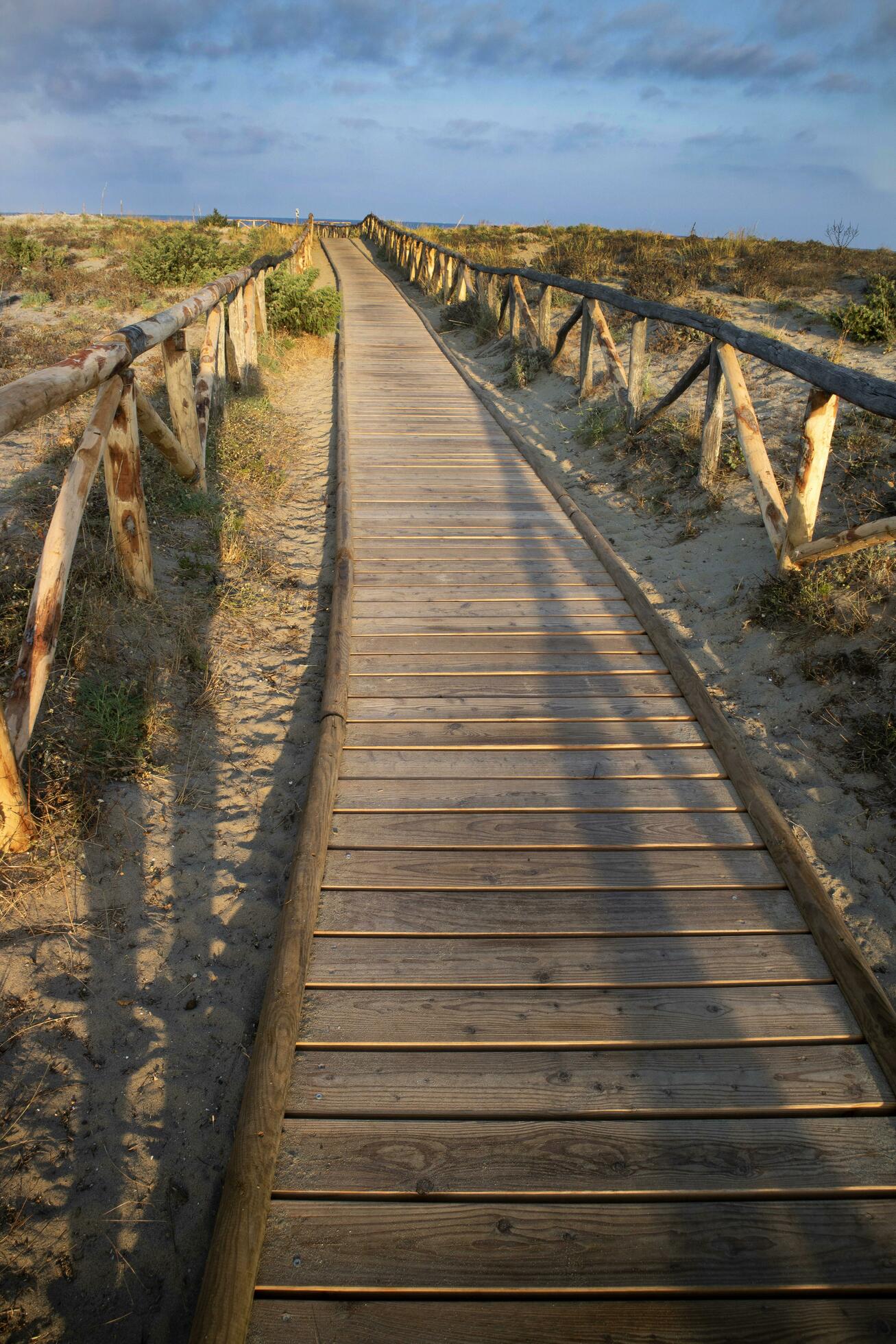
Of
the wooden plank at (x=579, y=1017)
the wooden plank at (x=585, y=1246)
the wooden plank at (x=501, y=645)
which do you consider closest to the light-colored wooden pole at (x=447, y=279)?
the wooden plank at (x=501, y=645)

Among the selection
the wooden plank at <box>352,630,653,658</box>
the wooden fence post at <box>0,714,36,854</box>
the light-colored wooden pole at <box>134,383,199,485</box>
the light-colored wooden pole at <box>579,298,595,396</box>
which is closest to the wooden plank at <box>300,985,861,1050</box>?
the wooden fence post at <box>0,714,36,854</box>

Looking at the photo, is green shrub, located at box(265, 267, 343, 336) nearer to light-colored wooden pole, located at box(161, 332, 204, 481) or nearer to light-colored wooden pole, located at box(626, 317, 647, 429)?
light-colored wooden pole, located at box(626, 317, 647, 429)

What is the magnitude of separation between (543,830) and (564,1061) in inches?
36.6

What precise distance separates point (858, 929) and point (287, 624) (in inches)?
135

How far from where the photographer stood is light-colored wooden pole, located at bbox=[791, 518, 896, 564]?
3727 mm

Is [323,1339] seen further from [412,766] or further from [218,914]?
[412,766]

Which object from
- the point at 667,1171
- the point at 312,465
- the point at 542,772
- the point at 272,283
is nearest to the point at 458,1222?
the point at 667,1171

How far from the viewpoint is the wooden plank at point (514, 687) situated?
375cm

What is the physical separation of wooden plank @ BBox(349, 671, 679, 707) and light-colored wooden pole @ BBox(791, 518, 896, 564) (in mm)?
1172

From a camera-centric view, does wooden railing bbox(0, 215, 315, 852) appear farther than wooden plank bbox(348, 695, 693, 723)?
No

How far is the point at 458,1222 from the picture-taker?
71.1 inches

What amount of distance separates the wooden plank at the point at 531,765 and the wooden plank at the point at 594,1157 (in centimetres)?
142

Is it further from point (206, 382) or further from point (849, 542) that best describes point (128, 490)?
point (849, 542)

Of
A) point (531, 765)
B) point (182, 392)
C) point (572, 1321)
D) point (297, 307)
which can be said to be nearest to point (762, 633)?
point (531, 765)
